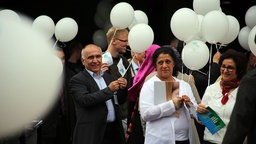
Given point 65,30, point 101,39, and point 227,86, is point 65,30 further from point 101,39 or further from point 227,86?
point 227,86

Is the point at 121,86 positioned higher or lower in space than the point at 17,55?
lower

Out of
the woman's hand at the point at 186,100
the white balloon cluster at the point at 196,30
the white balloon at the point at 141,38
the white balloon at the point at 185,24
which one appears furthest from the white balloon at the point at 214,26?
the woman's hand at the point at 186,100

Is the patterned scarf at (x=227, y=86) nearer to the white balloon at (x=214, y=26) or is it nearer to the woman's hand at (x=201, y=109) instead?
the woman's hand at (x=201, y=109)

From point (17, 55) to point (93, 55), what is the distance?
3.07 metres

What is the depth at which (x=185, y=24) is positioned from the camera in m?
5.39

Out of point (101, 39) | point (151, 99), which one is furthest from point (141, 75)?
point (101, 39)

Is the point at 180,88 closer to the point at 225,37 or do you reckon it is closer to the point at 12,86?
the point at 225,37

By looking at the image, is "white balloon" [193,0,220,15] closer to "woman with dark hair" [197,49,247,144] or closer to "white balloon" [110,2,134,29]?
"white balloon" [110,2,134,29]

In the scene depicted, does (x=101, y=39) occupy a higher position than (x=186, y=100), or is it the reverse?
(x=101, y=39)

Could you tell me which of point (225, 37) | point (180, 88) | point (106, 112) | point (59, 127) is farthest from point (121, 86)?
point (59, 127)

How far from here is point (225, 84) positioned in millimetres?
4875

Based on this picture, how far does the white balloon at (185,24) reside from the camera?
5.41 m

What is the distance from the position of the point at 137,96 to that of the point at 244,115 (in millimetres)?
2488

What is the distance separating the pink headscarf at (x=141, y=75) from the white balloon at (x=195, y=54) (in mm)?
425
